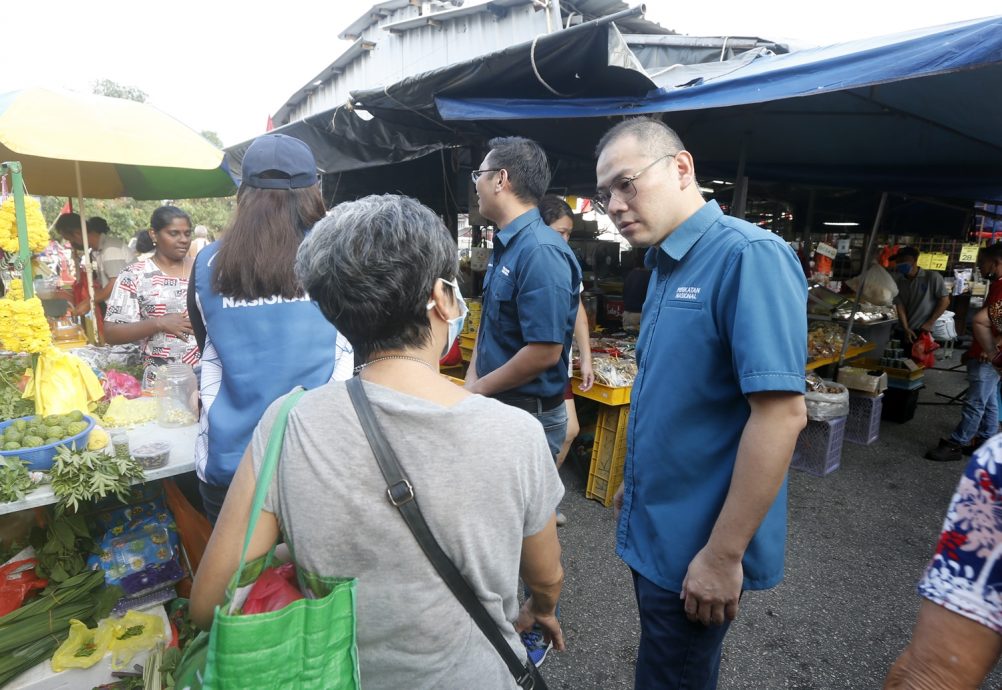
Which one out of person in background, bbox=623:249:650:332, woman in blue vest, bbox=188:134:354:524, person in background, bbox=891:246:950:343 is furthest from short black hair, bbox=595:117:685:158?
person in background, bbox=891:246:950:343

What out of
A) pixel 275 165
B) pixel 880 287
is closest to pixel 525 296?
pixel 275 165

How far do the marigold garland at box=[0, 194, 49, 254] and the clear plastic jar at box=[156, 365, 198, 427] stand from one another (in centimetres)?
76

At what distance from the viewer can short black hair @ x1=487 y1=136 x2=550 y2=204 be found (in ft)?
8.26

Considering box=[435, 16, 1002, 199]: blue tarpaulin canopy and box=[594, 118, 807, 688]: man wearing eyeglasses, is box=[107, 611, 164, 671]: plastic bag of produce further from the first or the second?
box=[435, 16, 1002, 199]: blue tarpaulin canopy

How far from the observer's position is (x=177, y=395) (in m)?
2.69

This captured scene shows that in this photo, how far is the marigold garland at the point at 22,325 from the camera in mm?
2137

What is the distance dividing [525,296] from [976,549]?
5.90ft

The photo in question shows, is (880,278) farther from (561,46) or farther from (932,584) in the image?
Result: (932,584)

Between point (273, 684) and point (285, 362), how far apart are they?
3.35ft

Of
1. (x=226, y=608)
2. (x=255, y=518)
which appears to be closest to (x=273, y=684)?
(x=226, y=608)

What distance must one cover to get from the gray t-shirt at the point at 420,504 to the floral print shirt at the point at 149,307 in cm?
261

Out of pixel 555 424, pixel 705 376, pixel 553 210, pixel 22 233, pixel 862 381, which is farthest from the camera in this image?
pixel 862 381

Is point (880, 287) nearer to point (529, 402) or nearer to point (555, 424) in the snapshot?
point (555, 424)

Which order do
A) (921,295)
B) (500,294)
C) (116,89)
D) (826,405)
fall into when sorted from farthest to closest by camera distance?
(116,89) → (921,295) → (826,405) → (500,294)
